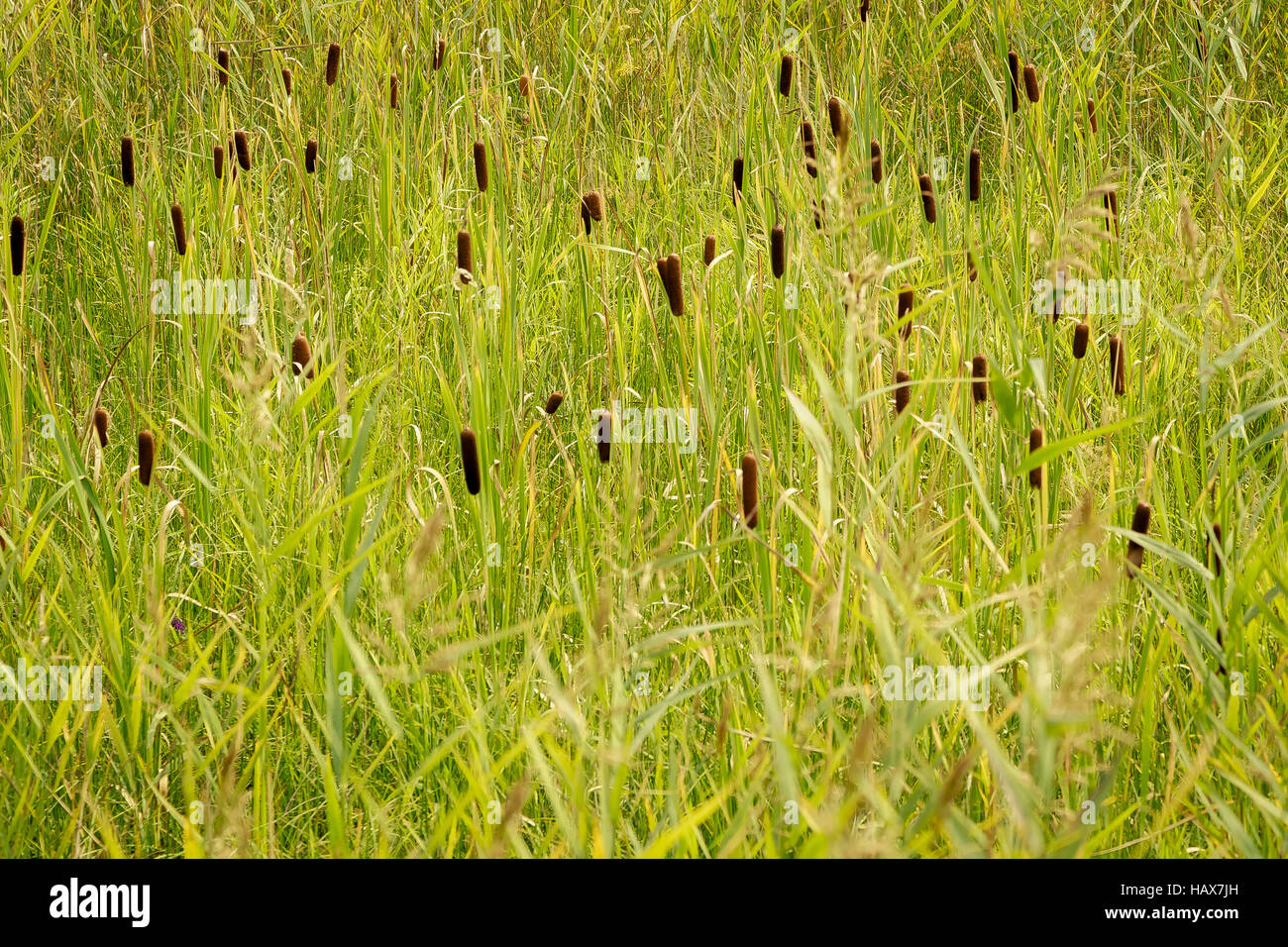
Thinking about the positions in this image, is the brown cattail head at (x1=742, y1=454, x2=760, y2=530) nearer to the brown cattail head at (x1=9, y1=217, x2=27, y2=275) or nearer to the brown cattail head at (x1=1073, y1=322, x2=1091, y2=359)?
the brown cattail head at (x1=1073, y1=322, x2=1091, y2=359)

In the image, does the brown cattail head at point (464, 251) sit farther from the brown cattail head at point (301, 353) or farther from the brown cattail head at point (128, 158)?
the brown cattail head at point (128, 158)

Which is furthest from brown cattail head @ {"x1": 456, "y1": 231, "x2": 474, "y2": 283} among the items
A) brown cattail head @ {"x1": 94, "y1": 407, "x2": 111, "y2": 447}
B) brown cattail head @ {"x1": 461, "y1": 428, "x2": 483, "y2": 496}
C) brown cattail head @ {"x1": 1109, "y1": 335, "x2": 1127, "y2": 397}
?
brown cattail head @ {"x1": 1109, "y1": 335, "x2": 1127, "y2": 397}

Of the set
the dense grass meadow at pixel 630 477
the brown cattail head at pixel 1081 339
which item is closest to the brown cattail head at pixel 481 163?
the dense grass meadow at pixel 630 477

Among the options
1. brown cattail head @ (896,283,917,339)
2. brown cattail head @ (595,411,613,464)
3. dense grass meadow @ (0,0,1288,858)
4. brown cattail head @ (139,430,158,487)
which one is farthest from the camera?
brown cattail head @ (896,283,917,339)

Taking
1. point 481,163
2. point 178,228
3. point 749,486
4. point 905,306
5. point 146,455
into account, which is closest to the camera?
point 749,486

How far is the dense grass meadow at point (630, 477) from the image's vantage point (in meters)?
1.21

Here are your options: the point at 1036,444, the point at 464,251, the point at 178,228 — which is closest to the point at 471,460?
the point at 464,251

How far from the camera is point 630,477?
157 cm

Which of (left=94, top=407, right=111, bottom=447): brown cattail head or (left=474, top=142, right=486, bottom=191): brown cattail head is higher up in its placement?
(left=474, top=142, right=486, bottom=191): brown cattail head

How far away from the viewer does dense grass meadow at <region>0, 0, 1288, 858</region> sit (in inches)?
47.8

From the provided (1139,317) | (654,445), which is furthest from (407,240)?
(1139,317)

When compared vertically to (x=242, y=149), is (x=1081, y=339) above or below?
below

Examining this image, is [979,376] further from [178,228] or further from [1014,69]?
[178,228]
